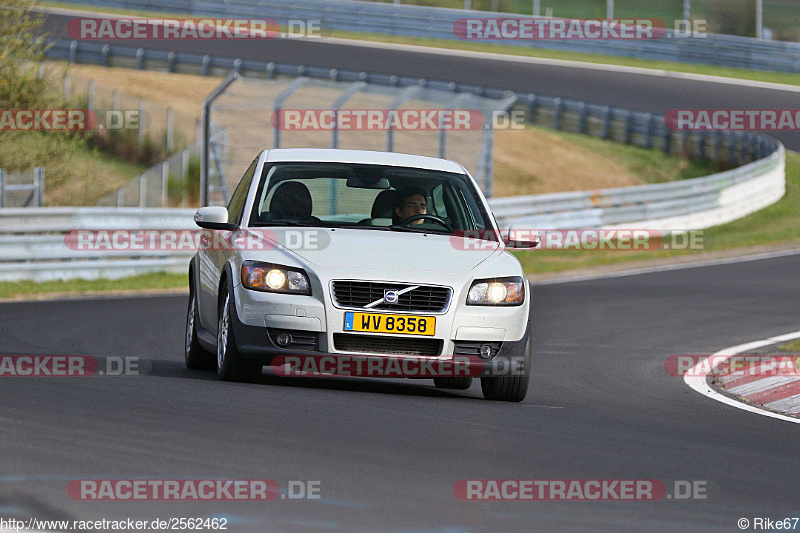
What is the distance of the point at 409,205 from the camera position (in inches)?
385

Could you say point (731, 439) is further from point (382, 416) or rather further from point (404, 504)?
point (404, 504)

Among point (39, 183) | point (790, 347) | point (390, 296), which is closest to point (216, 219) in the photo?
point (390, 296)

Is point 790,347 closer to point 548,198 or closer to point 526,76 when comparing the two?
point 548,198

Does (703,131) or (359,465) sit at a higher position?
(359,465)

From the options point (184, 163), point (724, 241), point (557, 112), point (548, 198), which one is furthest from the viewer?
point (557, 112)

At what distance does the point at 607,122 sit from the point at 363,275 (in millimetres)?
30269

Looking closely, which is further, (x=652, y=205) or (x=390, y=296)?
(x=652, y=205)

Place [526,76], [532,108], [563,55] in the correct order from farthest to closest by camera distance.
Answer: [563,55] < [526,76] < [532,108]

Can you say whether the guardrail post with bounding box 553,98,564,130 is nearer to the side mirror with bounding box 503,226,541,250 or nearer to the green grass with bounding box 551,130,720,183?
the green grass with bounding box 551,130,720,183

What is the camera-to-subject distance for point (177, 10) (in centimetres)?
4953

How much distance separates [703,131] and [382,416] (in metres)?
30.0

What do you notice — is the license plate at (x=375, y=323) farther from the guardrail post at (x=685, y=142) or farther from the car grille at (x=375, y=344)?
the guardrail post at (x=685, y=142)

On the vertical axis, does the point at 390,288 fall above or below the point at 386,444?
above

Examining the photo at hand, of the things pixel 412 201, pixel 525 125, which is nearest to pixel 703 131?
pixel 525 125
